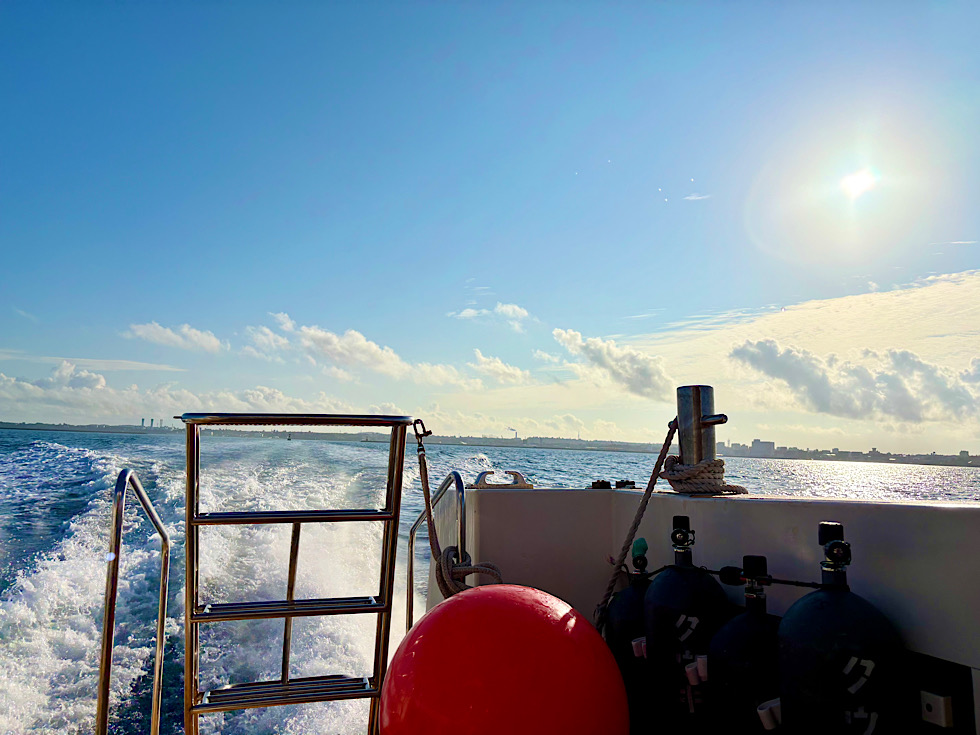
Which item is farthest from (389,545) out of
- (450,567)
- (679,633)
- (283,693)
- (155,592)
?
(155,592)

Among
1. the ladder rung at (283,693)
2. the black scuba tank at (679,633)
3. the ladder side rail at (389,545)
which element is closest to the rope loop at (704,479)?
the black scuba tank at (679,633)

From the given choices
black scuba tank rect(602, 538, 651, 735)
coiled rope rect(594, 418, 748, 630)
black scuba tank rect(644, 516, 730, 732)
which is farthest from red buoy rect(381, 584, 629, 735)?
coiled rope rect(594, 418, 748, 630)

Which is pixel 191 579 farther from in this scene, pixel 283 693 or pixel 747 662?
pixel 747 662

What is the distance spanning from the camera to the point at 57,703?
4988 millimetres

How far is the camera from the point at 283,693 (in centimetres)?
168

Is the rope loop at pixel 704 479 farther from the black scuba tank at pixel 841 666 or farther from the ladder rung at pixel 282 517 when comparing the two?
the ladder rung at pixel 282 517

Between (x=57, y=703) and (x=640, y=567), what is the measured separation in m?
5.12

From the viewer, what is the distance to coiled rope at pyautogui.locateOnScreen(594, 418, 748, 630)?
2.22 meters

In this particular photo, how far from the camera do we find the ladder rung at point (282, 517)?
4.99ft

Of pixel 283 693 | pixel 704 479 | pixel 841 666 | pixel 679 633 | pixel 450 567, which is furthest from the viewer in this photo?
pixel 704 479

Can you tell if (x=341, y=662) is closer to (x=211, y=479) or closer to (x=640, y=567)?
(x=640, y=567)

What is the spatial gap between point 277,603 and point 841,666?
1.31 meters

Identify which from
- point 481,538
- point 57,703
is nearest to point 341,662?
point 57,703

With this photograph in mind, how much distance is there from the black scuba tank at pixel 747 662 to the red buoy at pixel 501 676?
0.30 metres
